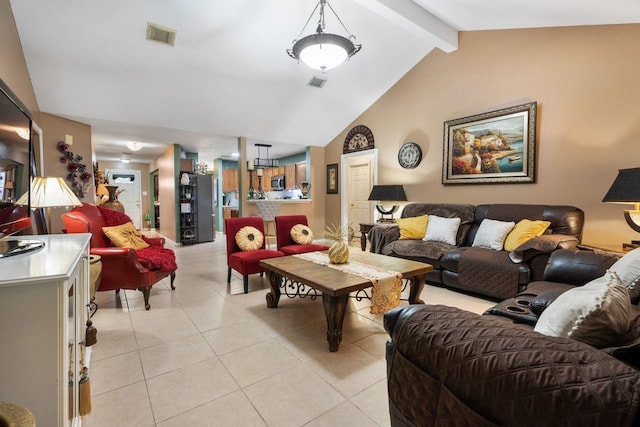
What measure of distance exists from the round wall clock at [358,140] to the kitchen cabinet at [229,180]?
4047 mm

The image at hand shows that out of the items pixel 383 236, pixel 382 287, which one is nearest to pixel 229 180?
pixel 383 236

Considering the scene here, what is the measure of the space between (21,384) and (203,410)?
85 centimetres

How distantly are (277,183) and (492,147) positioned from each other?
19.6ft

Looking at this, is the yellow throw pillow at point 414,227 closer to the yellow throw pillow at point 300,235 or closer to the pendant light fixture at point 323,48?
the yellow throw pillow at point 300,235

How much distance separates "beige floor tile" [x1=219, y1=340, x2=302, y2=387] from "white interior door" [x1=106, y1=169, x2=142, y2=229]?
9.37 metres

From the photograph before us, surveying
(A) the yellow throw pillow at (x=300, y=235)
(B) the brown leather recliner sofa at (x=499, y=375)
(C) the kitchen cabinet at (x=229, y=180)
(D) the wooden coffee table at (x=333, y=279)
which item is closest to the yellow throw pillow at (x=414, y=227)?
(D) the wooden coffee table at (x=333, y=279)

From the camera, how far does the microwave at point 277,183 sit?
862cm

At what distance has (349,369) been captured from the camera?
6.30 feet

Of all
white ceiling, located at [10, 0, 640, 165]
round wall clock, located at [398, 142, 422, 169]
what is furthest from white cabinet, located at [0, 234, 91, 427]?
round wall clock, located at [398, 142, 422, 169]

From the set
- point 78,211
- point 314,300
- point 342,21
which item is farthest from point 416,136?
point 78,211

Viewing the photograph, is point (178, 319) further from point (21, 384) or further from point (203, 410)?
point (21, 384)

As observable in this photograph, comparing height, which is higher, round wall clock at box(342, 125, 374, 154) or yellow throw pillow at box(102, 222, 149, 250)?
round wall clock at box(342, 125, 374, 154)

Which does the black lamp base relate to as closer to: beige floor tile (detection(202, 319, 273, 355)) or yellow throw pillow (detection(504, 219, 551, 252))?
yellow throw pillow (detection(504, 219, 551, 252))

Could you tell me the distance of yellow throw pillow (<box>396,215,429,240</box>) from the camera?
4184mm
